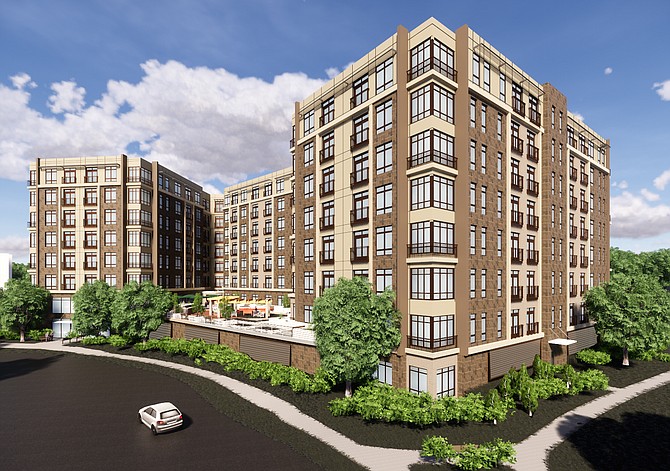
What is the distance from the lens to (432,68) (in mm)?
26656

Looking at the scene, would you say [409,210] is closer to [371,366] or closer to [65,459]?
[371,366]

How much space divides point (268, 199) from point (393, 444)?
2019 inches

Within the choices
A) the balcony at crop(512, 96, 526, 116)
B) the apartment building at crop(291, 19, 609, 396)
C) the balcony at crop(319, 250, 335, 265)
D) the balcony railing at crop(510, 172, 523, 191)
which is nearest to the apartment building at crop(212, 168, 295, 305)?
the balcony at crop(319, 250, 335, 265)

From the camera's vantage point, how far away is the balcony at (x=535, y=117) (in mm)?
35250

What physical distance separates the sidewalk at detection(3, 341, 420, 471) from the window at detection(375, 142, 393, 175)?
737 inches

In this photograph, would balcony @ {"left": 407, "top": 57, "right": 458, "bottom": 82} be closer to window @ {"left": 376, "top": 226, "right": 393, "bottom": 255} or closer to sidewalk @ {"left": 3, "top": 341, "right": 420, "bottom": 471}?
window @ {"left": 376, "top": 226, "right": 393, "bottom": 255}

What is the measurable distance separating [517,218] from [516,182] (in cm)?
314

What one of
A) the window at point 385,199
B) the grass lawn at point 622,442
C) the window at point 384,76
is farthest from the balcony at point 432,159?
the grass lawn at point 622,442

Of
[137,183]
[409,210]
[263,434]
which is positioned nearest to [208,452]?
[263,434]

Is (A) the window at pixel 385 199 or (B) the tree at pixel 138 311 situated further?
(B) the tree at pixel 138 311

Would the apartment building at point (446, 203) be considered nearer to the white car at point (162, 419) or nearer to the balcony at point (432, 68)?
the balcony at point (432, 68)

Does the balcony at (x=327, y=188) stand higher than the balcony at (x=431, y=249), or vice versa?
the balcony at (x=327, y=188)

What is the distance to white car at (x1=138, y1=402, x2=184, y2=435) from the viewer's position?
21969 mm

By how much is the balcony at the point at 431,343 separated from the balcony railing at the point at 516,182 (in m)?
14.4
